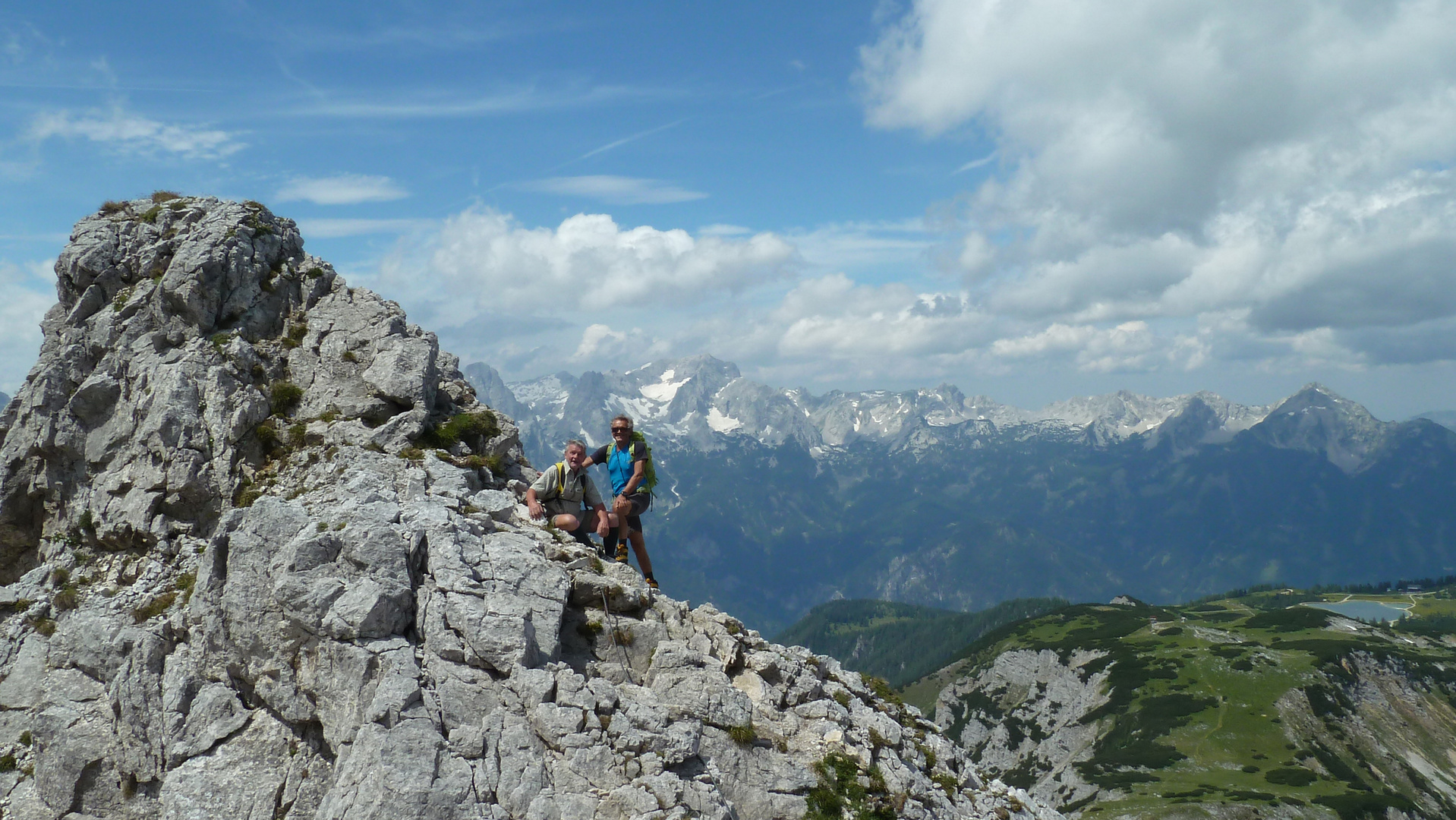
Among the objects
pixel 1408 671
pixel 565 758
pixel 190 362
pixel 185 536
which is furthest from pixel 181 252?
pixel 1408 671

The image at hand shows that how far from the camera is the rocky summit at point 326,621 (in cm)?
1702

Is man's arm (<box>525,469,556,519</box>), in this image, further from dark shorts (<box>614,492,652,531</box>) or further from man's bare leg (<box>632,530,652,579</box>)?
man's bare leg (<box>632,530,652,579</box>)

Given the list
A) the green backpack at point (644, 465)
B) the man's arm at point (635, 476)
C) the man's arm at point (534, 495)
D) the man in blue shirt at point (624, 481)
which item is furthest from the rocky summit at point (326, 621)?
the green backpack at point (644, 465)

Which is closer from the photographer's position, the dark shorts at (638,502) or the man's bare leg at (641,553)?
the dark shorts at (638,502)

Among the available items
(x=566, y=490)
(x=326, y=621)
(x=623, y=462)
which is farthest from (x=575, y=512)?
(x=326, y=621)

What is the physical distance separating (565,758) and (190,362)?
73.9 feet

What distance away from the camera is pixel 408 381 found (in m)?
28.0

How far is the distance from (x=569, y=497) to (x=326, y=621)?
27.6 ft

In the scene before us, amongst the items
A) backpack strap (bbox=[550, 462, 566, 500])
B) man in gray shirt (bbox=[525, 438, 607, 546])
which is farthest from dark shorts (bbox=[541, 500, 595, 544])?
backpack strap (bbox=[550, 462, 566, 500])

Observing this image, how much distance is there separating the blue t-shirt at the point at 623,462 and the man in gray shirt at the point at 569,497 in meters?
0.73

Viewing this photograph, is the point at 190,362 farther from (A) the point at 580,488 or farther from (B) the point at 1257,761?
(B) the point at 1257,761

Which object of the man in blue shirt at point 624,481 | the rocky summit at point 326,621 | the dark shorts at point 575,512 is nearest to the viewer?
the rocky summit at point 326,621

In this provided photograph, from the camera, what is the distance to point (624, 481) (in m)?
24.7

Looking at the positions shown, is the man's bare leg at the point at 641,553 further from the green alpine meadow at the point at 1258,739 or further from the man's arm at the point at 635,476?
the green alpine meadow at the point at 1258,739
